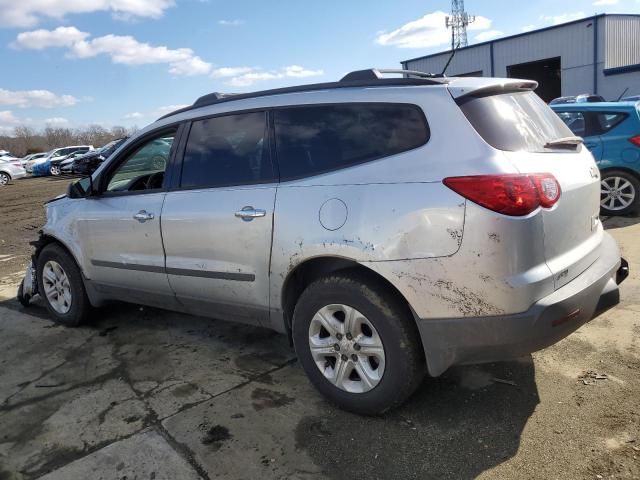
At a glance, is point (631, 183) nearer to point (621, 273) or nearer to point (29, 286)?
point (621, 273)

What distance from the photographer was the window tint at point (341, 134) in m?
2.82

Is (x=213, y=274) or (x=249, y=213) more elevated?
(x=249, y=213)

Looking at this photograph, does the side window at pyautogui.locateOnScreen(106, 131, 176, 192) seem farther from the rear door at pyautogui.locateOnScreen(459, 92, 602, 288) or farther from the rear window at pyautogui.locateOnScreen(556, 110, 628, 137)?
the rear window at pyautogui.locateOnScreen(556, 110, 628, 137)

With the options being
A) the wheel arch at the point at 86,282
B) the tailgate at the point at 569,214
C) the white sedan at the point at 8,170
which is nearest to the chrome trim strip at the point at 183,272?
the wheel arch at the point at 86,282

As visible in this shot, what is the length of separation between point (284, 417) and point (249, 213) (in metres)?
1.21

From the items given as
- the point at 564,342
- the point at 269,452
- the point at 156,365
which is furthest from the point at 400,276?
the point at 156,365

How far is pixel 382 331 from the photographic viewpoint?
2791 millimetres

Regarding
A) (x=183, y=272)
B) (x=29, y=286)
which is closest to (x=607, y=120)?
(x=183, y=272)

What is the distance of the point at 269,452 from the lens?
9.13 ft

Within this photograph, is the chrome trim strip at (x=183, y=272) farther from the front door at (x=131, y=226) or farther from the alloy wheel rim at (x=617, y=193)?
the alloy wheel rim at (x=617, y=193)

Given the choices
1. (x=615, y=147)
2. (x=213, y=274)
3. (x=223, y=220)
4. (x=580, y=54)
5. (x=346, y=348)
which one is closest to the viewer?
(x=346, y=348)

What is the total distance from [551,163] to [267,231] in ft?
5.22

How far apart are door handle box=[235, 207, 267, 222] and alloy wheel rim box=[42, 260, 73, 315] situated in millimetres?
2337

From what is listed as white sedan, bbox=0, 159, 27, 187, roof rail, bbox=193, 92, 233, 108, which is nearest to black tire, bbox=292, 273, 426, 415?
roof rail, bbox=193, 92, 233, 108
